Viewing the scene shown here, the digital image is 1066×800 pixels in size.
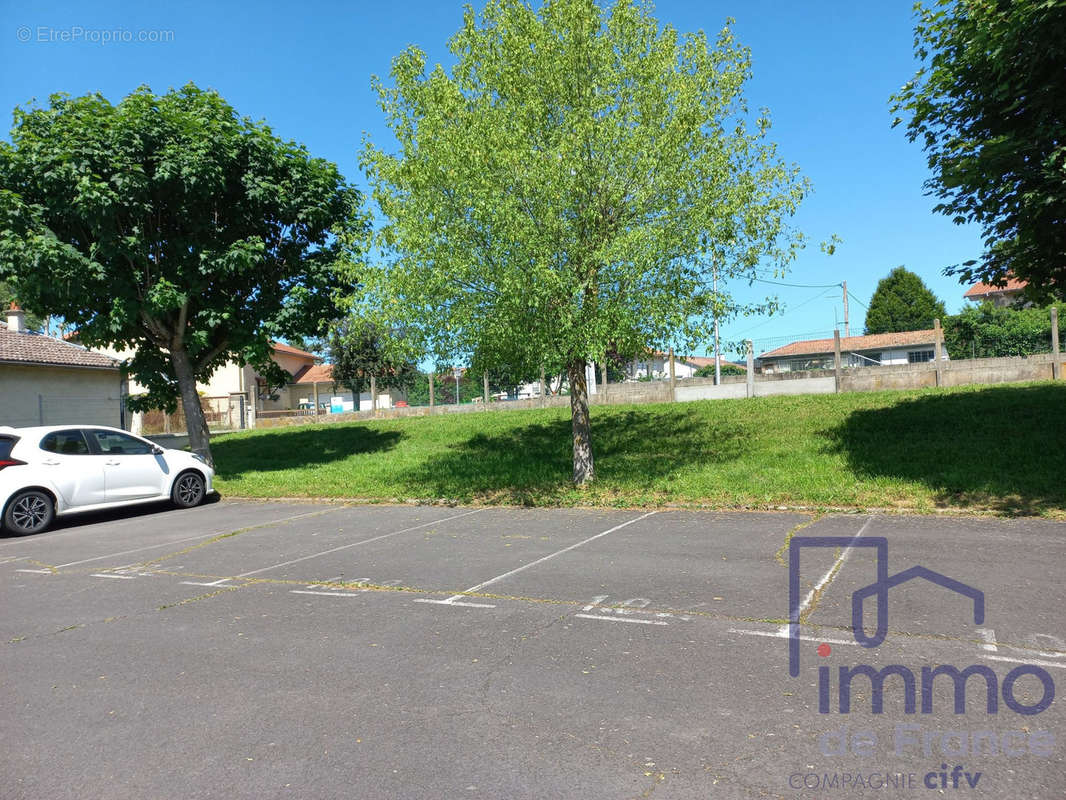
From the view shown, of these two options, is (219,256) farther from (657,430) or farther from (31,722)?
(31,722)

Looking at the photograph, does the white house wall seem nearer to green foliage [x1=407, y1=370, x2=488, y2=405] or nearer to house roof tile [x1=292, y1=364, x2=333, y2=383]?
green foliage [x1=407, y1=370, x2=488, y2=405]

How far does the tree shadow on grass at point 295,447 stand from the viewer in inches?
733

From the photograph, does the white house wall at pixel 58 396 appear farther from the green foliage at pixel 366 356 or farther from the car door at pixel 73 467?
the car door at pixel 73 467

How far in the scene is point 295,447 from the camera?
70.5ft

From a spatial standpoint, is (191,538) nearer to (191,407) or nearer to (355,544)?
(355,544)

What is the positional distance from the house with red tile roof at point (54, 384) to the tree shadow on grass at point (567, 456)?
1236 centimetres

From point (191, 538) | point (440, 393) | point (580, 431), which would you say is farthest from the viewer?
point (440, 393)

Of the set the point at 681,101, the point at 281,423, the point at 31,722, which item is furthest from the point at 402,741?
the point at 281,423

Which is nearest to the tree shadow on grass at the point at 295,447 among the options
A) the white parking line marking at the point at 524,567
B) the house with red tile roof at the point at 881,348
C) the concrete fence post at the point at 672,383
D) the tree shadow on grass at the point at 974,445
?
the concrete fence post at the point at 672,383

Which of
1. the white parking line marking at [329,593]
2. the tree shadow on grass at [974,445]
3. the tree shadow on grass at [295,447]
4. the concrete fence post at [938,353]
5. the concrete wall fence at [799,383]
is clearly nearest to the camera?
the white parking line marking at [329,593]

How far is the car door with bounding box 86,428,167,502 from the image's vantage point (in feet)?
39.2

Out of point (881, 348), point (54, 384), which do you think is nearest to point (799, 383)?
point (54, 384)

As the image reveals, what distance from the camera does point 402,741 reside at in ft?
11.4

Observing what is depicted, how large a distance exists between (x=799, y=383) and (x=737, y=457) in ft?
27.4
